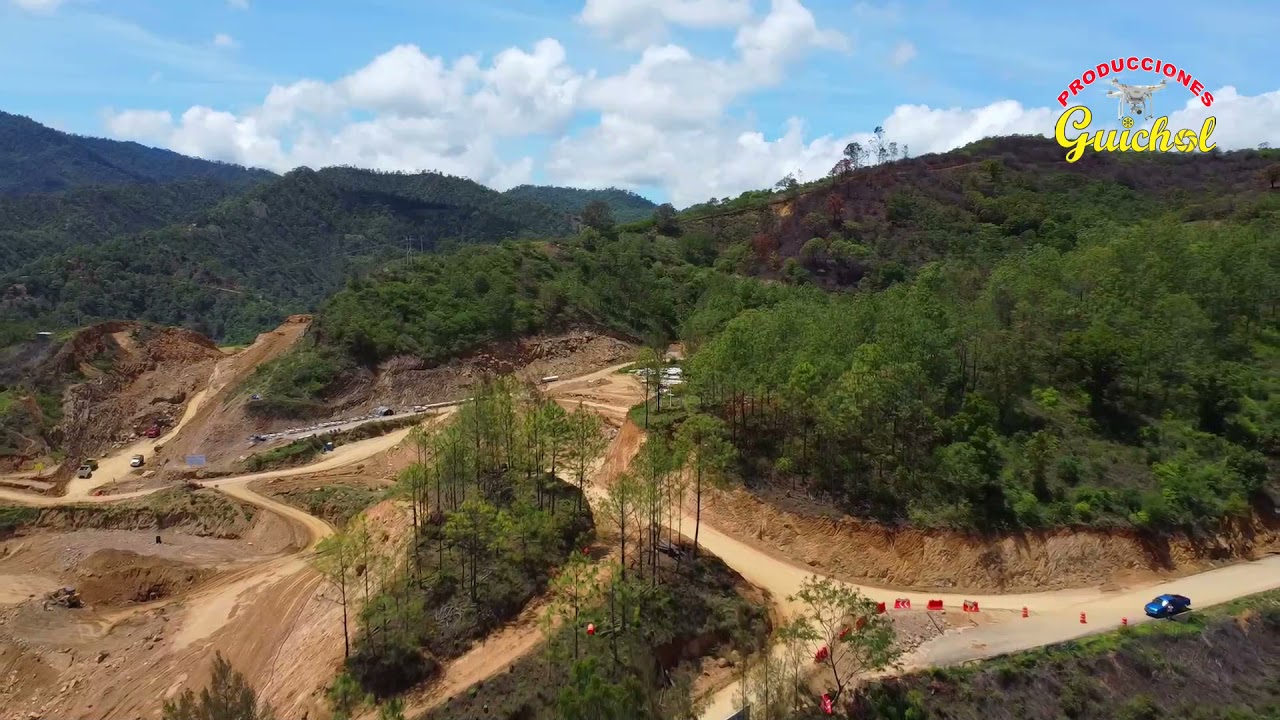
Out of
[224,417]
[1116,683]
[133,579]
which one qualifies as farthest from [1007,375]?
[224,417]

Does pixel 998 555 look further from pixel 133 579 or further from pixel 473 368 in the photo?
pixel 473 368

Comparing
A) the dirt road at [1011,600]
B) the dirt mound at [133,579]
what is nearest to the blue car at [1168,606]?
the dirt road at [1011,600]

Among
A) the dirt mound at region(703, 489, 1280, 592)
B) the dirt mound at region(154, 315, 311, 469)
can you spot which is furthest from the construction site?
the dirt mound at region(154, 315, 311, 469)

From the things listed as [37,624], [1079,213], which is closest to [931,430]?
[37,624]

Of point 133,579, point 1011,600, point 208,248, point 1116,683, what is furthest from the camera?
point 208,248

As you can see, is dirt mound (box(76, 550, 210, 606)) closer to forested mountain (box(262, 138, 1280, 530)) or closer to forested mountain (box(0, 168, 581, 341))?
forested mountain (box(262, 138, 1280, 530))
